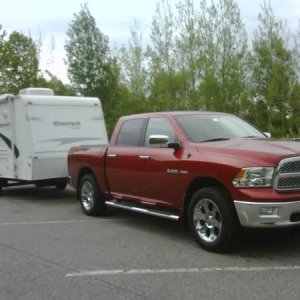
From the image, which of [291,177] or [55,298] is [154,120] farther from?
[55,298]

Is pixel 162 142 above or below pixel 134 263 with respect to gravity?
above

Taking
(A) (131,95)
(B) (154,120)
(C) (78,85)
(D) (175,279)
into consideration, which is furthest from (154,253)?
(C) (78,85)

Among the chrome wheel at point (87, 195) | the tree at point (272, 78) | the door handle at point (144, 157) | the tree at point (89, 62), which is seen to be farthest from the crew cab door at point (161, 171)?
the tree at point (89, 62)

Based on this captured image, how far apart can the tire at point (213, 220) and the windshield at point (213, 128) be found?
92 centimetres

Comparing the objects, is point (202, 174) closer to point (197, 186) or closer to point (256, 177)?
point (197, 186)

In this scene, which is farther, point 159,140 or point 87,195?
point 87,195

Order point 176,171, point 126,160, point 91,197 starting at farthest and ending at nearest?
point 91,197, point 126,160, point 176,171

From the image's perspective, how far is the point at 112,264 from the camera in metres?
6.43

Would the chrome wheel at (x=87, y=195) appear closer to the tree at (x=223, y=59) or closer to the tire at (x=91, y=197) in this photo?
the tire at (x=91, y=197)

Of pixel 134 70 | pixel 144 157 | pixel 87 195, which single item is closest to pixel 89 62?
pixel 134 70

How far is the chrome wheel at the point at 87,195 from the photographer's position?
9.77 metres

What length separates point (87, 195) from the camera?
1001 centimetres

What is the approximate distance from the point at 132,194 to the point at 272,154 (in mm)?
2758

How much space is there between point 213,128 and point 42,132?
5538 millimetres
